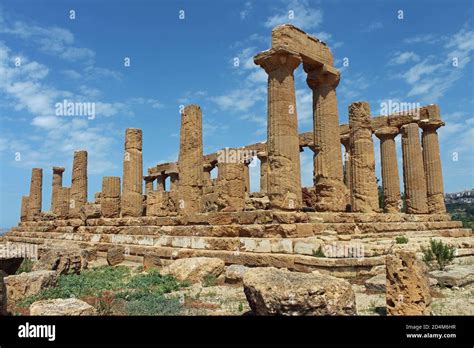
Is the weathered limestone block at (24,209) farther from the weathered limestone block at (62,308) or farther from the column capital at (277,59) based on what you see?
the weathered limestone block at (62,308)

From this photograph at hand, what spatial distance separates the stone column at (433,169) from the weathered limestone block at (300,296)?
57.3ft

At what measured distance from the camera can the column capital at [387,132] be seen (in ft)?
67.1

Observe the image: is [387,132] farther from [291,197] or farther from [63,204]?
[63,204]

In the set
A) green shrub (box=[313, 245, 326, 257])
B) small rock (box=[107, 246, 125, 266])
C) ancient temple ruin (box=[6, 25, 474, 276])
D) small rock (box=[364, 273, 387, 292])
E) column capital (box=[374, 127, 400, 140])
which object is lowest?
small rock (box=[364, 273, 387, 292])

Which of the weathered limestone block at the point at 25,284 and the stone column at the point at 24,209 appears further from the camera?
the stone column at the point at 24,209

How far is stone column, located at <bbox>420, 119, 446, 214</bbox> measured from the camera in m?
20.3

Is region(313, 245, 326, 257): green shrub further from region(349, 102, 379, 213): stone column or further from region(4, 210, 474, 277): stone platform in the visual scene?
region(349, 102, 379, 213): stone column

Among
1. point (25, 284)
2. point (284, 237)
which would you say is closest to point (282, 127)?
point (284, 237)

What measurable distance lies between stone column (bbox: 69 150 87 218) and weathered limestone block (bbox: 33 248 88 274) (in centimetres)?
1170

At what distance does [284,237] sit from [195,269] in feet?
7.94

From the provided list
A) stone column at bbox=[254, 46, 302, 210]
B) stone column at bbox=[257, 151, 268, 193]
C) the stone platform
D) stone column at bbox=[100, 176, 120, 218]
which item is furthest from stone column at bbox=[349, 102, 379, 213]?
stone column at bbox=[100, 176, 120, 218]

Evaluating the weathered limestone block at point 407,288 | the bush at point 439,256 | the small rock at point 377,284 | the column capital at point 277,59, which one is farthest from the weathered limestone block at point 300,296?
the column capital at point 277,59
